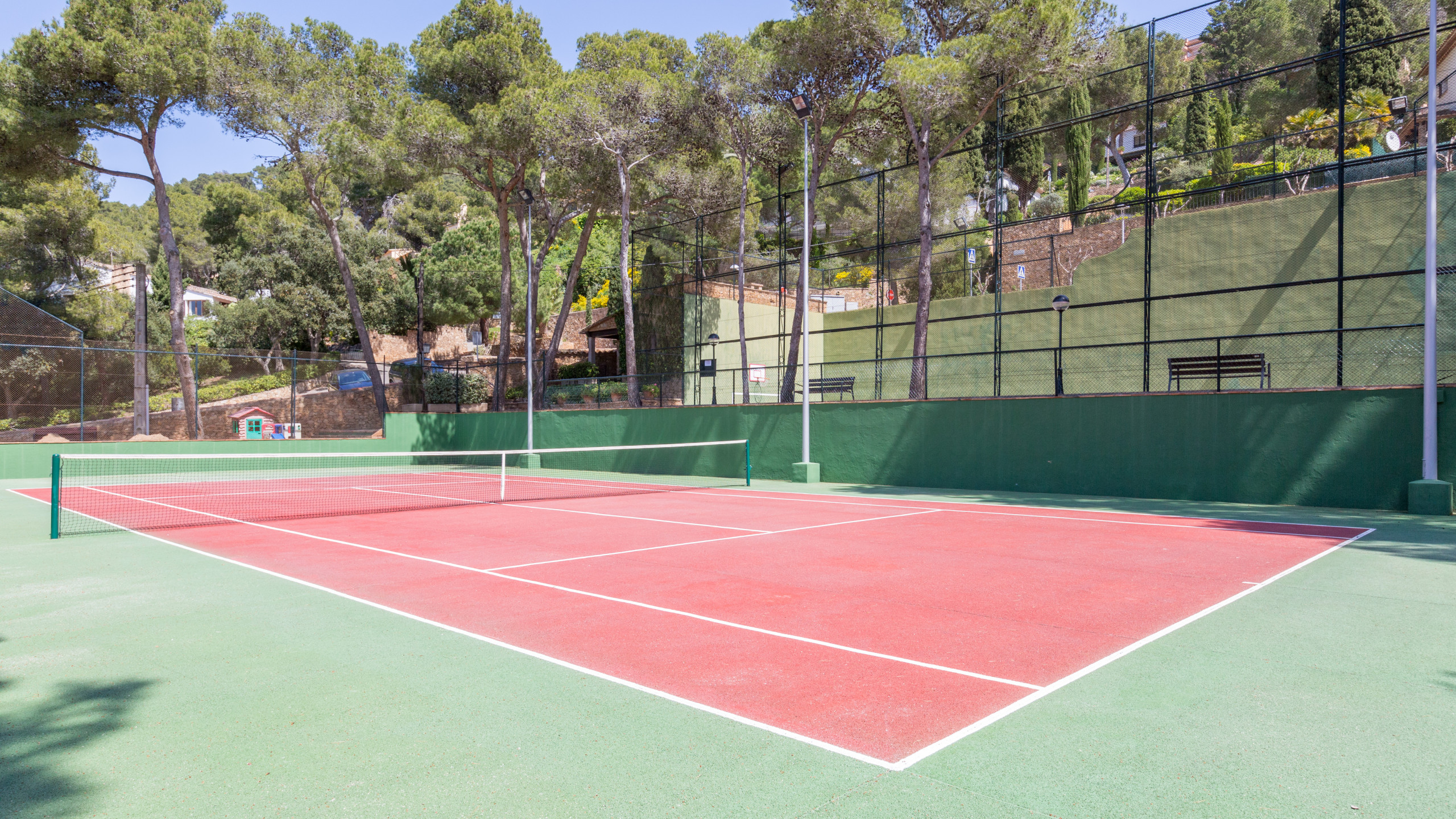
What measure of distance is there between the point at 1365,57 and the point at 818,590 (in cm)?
3880

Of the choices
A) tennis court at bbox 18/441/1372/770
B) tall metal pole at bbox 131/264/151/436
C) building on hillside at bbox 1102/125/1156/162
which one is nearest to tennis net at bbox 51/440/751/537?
tennis court at bbox 18/441/1372/770

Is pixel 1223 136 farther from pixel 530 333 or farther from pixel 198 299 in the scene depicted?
pixel 198 299

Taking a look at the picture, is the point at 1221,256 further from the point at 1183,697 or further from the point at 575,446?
the point at 1183,697

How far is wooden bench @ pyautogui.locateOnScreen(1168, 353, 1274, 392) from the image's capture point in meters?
15.9

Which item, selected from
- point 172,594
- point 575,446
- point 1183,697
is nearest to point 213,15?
point 575,446

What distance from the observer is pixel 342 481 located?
19.5 m

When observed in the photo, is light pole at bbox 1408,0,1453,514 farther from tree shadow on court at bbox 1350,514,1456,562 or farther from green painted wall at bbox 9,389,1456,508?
tree shadow on court at bbox 1350,514,1456,562

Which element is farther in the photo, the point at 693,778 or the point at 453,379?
the point at 453,379

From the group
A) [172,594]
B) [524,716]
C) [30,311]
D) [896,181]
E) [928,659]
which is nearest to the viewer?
[524,716]

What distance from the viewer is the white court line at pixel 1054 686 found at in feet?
10.4

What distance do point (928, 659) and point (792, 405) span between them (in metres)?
15.6

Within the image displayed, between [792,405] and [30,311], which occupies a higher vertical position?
[30,311]

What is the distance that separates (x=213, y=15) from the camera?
27656 millimetres

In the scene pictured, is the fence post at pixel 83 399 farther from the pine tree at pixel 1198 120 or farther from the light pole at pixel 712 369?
the pine tree at pixel 1198 120
